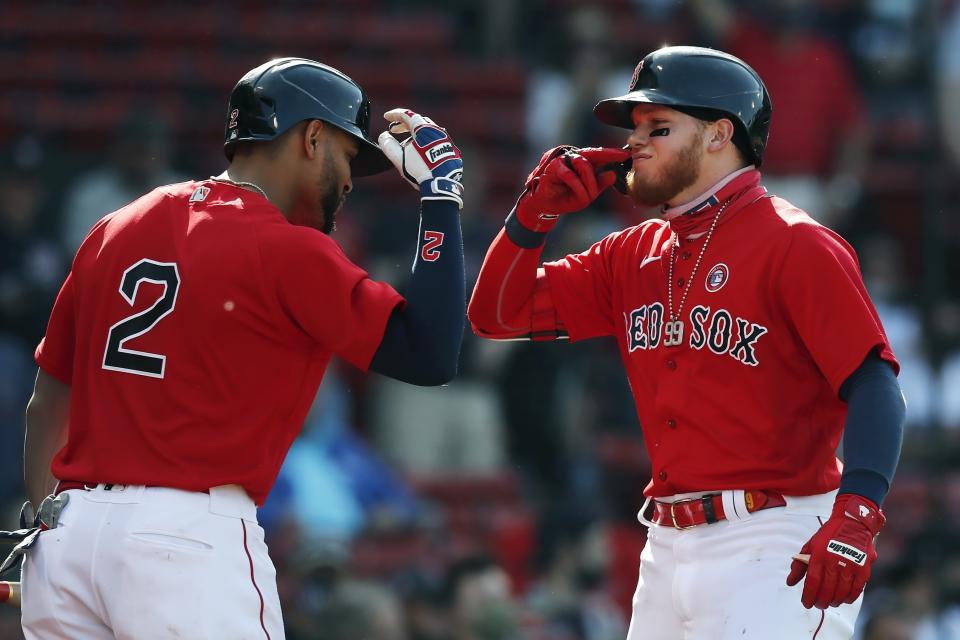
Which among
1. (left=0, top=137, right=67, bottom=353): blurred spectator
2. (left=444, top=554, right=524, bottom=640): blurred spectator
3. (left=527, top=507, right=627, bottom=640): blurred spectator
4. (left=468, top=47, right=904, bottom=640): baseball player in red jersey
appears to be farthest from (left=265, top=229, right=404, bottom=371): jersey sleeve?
(left=0, top=137, right=67, bottom=353): blurred spectator

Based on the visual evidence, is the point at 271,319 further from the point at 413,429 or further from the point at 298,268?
the point at 413,429

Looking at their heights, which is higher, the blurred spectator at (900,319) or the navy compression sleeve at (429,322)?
the navy compression sleeve at (429,322)

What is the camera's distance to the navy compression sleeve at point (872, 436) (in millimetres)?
3566

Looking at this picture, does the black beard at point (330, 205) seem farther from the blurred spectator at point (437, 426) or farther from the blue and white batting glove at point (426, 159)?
the blurred spectator at point (437, 426)

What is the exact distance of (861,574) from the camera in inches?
137

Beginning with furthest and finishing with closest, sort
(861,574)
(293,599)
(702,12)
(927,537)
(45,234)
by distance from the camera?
(702,12) → (45,234) → (927,537) → (293,599) → (861,574)

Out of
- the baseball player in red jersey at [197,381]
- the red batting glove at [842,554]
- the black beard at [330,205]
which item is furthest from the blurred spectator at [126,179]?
the red batting glove at [842,554]

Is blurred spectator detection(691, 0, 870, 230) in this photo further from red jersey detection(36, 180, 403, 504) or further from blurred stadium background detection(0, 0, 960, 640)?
red jersey detection(36, 180, 403, 504)

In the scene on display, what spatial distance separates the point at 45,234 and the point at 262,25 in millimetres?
2457

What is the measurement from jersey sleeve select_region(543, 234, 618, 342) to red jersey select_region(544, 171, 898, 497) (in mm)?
349

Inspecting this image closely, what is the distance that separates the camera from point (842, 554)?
11.3 ft

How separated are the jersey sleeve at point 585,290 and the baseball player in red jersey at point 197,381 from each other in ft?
2.35

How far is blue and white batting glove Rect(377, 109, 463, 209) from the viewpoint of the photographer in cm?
384

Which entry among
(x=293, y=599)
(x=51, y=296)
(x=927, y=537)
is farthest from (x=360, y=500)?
(x=927, y=537)
